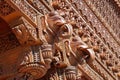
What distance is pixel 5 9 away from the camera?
3814 mm

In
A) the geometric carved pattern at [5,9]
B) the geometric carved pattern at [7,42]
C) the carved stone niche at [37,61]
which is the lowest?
the carved stone niche at [37,61]

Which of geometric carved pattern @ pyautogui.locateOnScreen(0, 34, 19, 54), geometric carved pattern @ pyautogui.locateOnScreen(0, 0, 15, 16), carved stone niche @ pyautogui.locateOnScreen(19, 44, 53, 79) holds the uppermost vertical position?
geometric carved pattern @ pyautogui.locateOnScreen(0, 0, 15, 16)

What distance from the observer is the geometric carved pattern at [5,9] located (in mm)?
3787

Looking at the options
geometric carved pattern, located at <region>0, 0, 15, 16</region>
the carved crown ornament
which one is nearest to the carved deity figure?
the carved crown ornament

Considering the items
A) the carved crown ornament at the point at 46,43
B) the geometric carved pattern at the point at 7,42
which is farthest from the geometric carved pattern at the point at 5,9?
the geometric carved pattern at the point at 7,42

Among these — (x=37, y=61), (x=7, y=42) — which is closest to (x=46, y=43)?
(x=37, y=61)

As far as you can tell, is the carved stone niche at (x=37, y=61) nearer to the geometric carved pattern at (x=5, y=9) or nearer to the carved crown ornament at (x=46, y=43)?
the carved crown ornament at (x=46, y=43)

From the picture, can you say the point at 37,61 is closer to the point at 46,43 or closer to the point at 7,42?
the point at 46,43

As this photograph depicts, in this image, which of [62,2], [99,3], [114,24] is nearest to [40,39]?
[62,2]

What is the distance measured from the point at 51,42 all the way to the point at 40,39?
0.17 metres

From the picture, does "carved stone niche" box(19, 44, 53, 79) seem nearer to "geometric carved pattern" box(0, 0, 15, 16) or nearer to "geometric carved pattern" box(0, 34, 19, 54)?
"geometric carved pattern" box(0, 34, 19, 54)

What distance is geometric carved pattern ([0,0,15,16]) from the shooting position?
12.4ft

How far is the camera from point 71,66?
14.5ft

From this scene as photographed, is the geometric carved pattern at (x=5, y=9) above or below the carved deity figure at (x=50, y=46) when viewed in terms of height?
above
